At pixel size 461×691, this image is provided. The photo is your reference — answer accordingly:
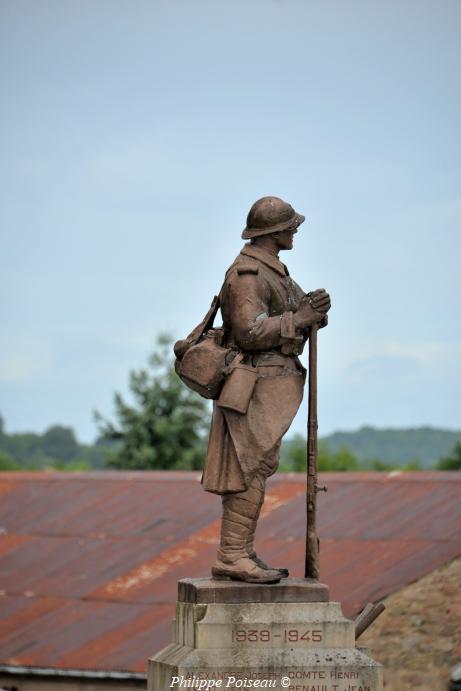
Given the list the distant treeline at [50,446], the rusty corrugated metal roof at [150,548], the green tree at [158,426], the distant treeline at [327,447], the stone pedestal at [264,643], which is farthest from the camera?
the distant treeline at [50,446]

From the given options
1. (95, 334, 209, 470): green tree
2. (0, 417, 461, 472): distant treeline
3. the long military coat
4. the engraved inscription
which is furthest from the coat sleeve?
(0, 417, 461, 472): distant treeline

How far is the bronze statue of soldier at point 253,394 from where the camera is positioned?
44.3 feet

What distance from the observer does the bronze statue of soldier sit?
531 inches

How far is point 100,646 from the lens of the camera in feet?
73.8

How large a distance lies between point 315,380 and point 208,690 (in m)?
2.64

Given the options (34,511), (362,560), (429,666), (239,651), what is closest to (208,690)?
(239,651)

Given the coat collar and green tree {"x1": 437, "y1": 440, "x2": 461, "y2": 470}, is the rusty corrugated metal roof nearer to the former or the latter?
the coat collar

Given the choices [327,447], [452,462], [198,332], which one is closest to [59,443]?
[327,447]

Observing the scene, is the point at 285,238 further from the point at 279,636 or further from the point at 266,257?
the point at 279,636

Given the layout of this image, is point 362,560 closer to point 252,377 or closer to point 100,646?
point 100,646

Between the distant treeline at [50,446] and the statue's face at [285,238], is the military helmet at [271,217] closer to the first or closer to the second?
the statue's face at [285,238]

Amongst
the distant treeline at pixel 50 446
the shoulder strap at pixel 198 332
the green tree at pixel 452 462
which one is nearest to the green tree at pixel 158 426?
the green tree at pixel 452 462

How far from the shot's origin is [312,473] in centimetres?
1360

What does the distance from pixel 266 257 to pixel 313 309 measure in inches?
26.4
